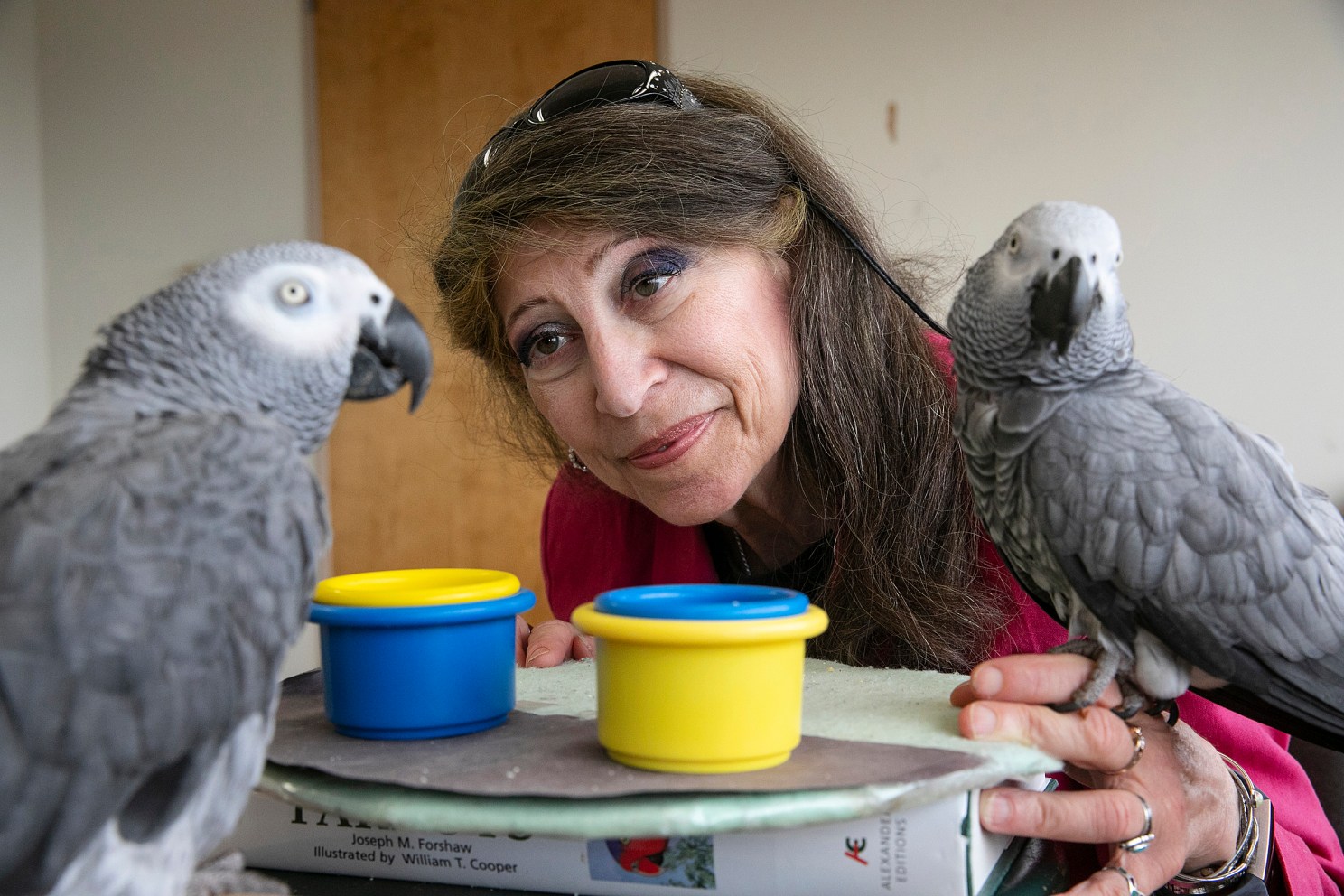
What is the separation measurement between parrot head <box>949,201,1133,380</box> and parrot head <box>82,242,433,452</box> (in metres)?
0.54

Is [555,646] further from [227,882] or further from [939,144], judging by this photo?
[939,144]

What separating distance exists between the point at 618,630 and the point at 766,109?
37.7 inches

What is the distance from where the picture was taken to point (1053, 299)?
79 centimetres

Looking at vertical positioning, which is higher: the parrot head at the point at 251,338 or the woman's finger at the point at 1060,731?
the parrot head at the point at 251,338

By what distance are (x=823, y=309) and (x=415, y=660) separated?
0.72 m

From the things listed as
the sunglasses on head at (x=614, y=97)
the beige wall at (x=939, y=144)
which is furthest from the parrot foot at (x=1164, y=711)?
the beige wall at (x=939, y=144)

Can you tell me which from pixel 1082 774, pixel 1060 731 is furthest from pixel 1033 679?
pixel 1082 774

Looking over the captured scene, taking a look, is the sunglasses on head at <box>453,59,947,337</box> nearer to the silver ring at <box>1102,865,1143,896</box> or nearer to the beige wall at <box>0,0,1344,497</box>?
the silver ring at <box>1102,865,1143,896</box>

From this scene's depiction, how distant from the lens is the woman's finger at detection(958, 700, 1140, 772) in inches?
29.7

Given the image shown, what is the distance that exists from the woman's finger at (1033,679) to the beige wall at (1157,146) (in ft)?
6.72

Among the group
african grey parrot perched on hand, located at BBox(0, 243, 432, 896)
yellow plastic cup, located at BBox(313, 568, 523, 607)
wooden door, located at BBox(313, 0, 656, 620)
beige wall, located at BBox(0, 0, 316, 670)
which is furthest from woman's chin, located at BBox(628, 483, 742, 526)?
beige wall, located at BBox(0, 0, 316, 670)

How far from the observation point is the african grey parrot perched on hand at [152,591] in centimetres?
58

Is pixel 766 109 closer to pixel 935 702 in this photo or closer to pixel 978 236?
pixel 935 702

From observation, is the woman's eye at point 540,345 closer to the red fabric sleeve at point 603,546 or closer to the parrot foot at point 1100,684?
the red fabric sleeve at point 603,546
